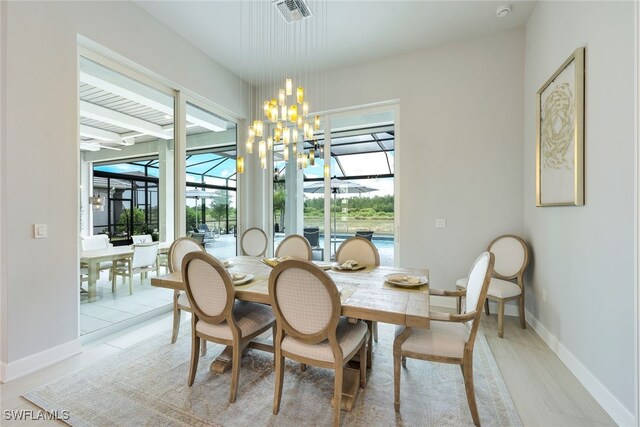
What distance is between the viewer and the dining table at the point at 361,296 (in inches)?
60.7

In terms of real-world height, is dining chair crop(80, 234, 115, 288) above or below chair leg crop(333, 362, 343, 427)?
above

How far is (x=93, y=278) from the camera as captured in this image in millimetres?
2951

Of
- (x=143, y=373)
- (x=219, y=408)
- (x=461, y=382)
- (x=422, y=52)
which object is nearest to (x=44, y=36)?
(x=143, y=373)

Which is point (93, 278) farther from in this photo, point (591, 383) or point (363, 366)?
point (591, 383)

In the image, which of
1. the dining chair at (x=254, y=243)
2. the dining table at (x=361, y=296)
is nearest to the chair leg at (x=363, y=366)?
the dining table at (x=361, y=296)

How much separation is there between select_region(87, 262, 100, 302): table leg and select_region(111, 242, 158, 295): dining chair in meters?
0.21

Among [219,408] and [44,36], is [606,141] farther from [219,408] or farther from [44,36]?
[44,36]

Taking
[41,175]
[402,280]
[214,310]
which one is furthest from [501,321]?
[41,175]

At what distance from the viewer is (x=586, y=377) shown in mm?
1983

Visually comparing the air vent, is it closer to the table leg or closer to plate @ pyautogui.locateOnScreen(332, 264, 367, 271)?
plate @ pyautogui.locateOnScreen(332, 264, 367, 271)

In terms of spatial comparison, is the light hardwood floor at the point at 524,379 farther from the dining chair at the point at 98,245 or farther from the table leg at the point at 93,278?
the dining chair at the point at 98,245

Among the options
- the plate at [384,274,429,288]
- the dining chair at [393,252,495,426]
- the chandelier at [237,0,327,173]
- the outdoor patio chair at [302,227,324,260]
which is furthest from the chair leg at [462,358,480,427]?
the outdoor patio chair at [302,227,324,260]

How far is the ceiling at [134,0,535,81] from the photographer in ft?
9.62

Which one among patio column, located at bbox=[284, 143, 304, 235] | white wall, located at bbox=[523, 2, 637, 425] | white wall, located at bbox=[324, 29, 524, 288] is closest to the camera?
white wall, located at bbox=[523, 2, 637, 425]
